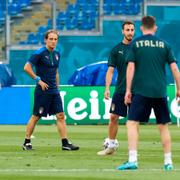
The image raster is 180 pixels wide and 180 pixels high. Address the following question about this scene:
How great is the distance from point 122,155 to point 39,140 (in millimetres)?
4771

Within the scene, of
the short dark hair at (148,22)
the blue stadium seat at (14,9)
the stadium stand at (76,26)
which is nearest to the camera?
the short dark hair at (148,22)

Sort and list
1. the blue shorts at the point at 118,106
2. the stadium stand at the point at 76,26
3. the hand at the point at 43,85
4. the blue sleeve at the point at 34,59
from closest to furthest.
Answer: the blue shorts at the point at 118,106 → the hand at the point at 43,85 → the blue sleeve at the point at 34,59 → the stadium stand at the point at 76,26

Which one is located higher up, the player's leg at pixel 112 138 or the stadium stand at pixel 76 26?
the stadium stand at pixel 76 26

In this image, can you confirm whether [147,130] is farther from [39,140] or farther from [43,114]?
[43,114]

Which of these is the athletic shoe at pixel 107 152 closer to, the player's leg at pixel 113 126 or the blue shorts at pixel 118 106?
the player's leg at pixel 113 126

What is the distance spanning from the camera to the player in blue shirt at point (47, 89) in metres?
17.3

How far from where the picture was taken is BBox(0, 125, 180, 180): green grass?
12062mm

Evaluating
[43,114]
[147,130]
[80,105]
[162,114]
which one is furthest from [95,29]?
[162,114]

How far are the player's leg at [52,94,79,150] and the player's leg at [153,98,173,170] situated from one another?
4509mm

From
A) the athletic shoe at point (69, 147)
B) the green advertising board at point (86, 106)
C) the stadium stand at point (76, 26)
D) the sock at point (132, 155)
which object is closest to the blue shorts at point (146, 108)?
the sock at point (132, 155)

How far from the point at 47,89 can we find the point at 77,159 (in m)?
2.87

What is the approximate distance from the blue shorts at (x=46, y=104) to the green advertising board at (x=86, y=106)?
11.0 meters

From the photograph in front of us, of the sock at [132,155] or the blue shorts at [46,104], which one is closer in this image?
the sock at [132,155]

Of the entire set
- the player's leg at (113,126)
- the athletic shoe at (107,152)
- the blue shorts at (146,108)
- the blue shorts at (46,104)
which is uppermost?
the blue shorts at (146,108)
